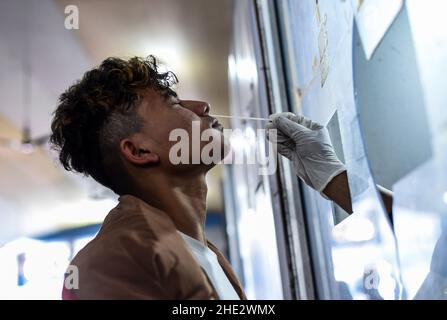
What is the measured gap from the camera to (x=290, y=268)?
1771 millimetres

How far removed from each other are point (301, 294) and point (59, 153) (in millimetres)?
943

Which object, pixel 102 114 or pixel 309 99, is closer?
pixel 102 114

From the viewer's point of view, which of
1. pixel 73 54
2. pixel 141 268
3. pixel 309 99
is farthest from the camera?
pixel 73 54

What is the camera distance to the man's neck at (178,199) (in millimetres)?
983

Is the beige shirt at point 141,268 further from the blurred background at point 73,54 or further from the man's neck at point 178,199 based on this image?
the blurred background at point 73,54

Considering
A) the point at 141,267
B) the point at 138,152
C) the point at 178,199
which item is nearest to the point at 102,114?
the point at 138,152

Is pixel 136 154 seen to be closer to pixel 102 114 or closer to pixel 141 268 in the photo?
pixel 102 114

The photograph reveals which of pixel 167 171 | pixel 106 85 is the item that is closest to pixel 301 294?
pixel 167 171

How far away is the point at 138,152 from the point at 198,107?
0.49 feet

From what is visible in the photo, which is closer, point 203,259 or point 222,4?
point 203,259

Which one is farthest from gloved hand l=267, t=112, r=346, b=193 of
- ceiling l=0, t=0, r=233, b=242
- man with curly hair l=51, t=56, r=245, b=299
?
ceiling l=0, t=0, r=233, b=242

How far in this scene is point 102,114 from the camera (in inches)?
39.5

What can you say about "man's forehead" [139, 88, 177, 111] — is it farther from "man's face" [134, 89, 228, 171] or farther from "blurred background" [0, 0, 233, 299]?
"blurred background" [0, 0, 233, 299]

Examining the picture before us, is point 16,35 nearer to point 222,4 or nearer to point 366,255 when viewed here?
point 222,4
